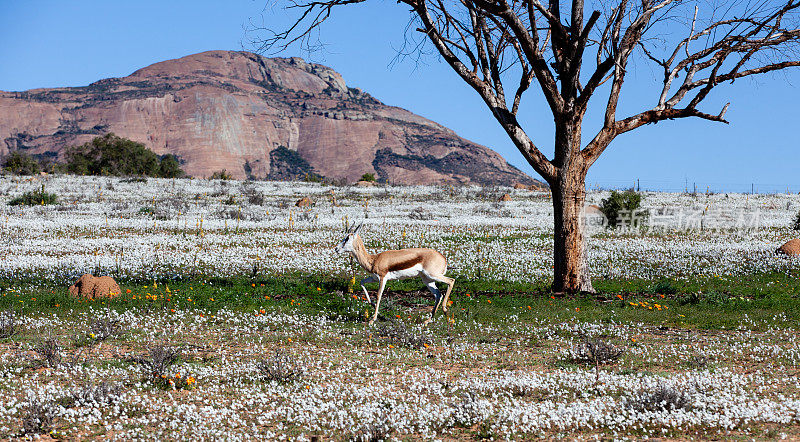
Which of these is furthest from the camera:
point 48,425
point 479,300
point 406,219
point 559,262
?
point 406,219

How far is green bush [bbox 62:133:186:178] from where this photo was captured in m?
87.4

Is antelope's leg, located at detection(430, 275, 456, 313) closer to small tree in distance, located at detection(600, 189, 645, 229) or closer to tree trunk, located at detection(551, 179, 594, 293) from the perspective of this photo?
tree trunk, located at detection(551, 179, 594, 293)

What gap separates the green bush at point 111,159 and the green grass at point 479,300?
7696 cm

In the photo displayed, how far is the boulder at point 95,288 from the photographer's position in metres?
15.2

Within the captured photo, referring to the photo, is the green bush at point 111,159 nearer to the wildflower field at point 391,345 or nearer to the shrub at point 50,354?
the wildflower field at point 391,345

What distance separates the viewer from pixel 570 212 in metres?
17.2

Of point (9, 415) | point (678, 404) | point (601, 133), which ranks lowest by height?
point (9, 415)

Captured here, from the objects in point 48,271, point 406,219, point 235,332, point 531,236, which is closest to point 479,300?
point 235,332

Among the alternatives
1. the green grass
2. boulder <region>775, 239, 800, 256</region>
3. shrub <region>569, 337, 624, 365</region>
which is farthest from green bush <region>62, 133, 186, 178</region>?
shrub <region>569, 337, 624, 365</region>

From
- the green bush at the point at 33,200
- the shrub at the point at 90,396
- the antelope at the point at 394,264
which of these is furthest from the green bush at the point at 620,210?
the green bush at the point at 33,200

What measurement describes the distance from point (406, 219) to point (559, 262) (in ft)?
73.6

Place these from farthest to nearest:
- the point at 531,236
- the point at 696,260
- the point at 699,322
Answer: the point at 531,236 < the point at 696,260 < the point at 699,322

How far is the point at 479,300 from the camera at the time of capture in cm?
1529

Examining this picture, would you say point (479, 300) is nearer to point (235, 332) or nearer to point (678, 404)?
point (235, 332)
